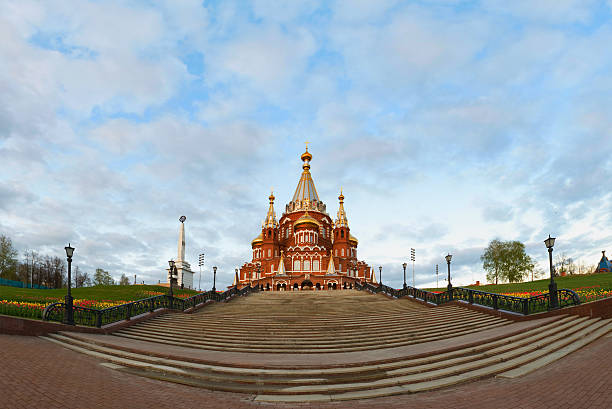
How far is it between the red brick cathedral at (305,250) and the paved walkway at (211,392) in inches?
1868

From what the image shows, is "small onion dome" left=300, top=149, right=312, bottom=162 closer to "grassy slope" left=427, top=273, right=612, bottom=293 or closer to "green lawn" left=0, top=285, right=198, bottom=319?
"green lawn" left=0, top=285, right=198, bottom=319

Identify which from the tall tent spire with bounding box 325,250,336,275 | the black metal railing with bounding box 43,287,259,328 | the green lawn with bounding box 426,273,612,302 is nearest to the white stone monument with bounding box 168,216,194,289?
the tall tent spire with bounding box 325,250,336,275

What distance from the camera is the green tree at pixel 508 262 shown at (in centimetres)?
5859

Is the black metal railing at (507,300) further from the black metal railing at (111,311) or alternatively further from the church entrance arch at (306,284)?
the church entrance arch at (306,284)

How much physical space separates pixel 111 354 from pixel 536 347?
13390mm

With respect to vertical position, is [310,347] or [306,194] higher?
[306,194]

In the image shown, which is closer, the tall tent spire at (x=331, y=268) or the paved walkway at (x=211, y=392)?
the paved walkway at (x=211, y=392)

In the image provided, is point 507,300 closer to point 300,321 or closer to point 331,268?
point 300,321

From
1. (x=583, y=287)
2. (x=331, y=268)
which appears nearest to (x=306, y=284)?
(x=331, y=268)

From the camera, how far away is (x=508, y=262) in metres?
59.0

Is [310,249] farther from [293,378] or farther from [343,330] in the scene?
[293,378]

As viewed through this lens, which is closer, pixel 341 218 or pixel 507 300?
pixel 507 300

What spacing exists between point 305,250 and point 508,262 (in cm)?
3316

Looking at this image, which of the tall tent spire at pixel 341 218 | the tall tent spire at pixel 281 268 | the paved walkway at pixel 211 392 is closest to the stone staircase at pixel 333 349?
the paved walkway at pixel 211 392
